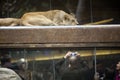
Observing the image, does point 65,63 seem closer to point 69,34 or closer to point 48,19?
point 69,34

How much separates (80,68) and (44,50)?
23.8 inches

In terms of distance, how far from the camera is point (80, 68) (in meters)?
6.38

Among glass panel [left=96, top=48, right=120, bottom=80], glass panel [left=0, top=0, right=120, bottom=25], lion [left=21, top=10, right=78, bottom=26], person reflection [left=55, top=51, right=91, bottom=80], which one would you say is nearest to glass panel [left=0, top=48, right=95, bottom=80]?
person reflection [left=55, top=51, right=91, bottom=80]

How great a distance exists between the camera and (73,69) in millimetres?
6363

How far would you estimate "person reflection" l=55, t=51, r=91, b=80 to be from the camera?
6.34m

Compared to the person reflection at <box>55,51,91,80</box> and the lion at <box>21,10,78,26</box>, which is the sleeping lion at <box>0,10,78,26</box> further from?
the person reflection at <box>55,51,91,80</box>

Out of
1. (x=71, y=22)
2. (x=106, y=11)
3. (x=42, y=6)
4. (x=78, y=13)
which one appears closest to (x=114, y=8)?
(x=106, y=11)

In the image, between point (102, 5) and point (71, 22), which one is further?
point (102, 5)

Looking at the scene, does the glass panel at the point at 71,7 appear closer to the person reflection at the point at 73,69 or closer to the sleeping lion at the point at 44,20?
the sleeping lion at the point at 44,20

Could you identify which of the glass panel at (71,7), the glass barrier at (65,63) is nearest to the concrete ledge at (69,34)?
the glass barrier at (65,63)

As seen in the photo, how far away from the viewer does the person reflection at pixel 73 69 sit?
6344 millimetres

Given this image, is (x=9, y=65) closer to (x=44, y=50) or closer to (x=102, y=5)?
(x=44, y=50)

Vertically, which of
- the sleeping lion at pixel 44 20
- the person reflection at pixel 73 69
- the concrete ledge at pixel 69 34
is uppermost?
the sleeping lion at pixel 44 20

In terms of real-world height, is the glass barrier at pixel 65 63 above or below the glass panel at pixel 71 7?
below
